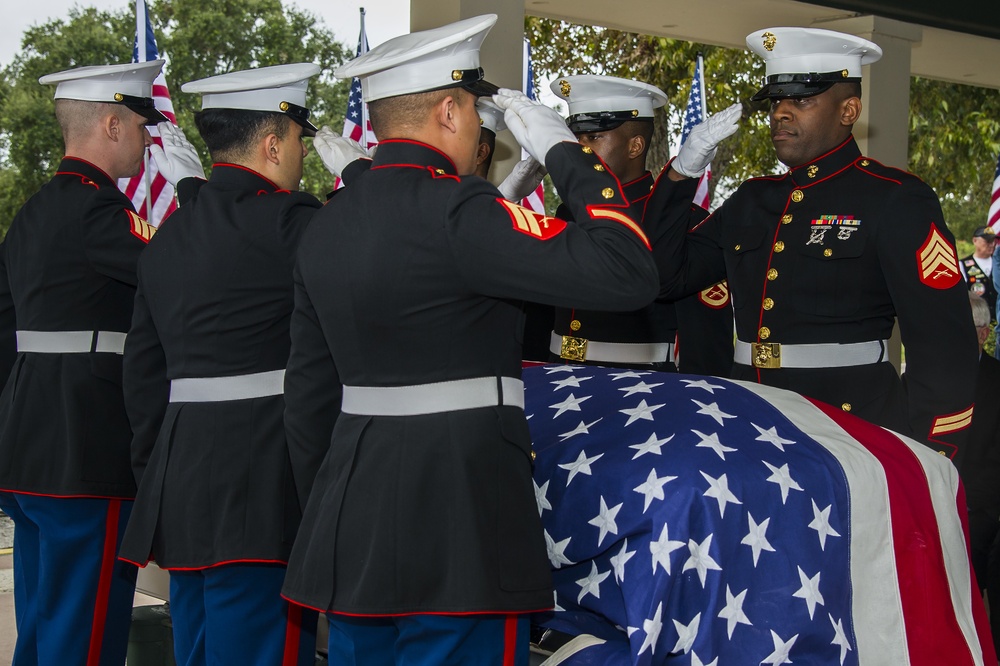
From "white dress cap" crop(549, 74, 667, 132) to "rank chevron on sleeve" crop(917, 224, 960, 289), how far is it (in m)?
1.14

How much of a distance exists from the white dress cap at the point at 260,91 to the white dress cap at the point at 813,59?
48.6 inches

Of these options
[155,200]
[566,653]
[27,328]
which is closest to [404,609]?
[566,653]

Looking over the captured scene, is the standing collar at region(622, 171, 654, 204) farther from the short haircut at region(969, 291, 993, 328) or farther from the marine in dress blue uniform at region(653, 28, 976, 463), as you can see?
the short haircut at region(969, 291, 993, 328)

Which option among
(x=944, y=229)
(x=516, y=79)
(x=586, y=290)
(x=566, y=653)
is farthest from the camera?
(x=516, y=79)

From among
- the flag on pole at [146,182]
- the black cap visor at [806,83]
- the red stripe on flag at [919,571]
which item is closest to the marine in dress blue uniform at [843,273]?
the black cap visor at [806,83]

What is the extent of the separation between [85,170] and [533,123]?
1825mm

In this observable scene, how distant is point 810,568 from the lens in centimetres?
232

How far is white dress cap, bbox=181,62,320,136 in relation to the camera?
2934mm

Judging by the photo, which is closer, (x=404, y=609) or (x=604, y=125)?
(x=404, y=609)

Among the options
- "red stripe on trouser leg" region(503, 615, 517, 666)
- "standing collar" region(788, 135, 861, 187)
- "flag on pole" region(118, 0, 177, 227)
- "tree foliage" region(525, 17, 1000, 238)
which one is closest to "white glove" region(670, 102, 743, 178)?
"standing collar" region(788, 135, 861, 187)

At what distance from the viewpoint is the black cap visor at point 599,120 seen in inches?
150

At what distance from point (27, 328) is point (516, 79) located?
289 centimetres

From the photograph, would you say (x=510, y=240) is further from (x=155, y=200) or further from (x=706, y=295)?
(x=155, y=200)

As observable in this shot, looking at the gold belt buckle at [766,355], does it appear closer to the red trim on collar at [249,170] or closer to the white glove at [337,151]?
the white glove at [337,151]
